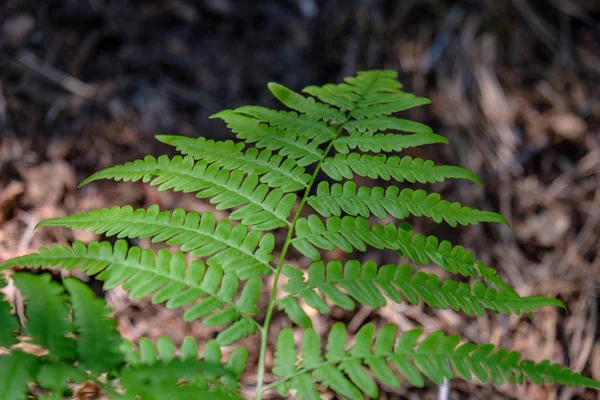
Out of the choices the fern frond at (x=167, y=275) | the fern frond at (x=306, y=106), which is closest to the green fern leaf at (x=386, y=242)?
the fern frond at (x=167, y=275)

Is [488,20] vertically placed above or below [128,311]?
above

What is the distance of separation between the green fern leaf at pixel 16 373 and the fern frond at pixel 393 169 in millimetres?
935

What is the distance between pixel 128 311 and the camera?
228 centimetres

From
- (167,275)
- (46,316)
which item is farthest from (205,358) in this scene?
(46,316)

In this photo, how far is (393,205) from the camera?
148cm

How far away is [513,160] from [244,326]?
8.30 ft

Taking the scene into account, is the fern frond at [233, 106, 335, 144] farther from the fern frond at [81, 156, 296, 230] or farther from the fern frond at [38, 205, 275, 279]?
the fern frond at [38, 205, 275, 279]

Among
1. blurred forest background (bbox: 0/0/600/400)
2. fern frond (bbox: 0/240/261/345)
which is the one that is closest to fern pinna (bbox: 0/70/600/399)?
fern frond (bbox: 0/240/261/345)

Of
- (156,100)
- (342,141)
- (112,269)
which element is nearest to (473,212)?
(342,141)

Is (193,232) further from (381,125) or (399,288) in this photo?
(381,125)

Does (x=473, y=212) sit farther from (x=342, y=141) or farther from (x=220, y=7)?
(x=220, y=7)

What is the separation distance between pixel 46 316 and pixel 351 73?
265 centimetres

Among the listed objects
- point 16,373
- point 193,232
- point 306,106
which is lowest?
point 16,373

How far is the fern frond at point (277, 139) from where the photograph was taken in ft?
5.28
